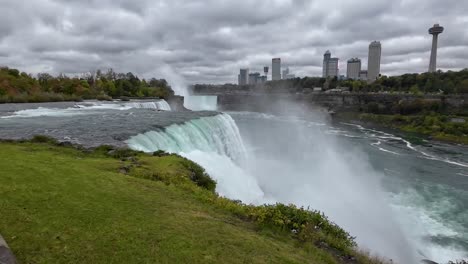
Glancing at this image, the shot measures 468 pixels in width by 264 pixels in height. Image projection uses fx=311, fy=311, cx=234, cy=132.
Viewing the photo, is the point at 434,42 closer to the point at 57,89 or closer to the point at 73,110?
the point at 57,89

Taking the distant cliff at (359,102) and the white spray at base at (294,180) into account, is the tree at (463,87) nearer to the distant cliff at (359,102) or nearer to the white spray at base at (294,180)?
the distant cliff at (359,102)

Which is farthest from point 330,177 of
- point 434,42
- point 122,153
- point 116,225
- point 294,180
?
point 434,42

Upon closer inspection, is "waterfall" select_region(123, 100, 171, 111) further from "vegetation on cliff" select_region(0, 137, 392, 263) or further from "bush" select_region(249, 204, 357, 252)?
"bush" select_region(249, 204, 357, 252)

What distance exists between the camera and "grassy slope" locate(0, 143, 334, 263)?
4.54 meters

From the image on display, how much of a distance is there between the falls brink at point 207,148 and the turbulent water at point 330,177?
0.18 ft

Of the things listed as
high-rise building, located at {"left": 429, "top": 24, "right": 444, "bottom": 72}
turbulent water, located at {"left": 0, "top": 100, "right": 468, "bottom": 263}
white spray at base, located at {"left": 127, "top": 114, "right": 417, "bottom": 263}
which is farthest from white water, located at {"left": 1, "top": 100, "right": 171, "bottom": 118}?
high-rise building, located at {"left": 429, "top": 24, "right": 444, "bottom": 72}

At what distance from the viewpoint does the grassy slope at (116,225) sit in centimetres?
454

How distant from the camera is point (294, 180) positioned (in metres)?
22.4

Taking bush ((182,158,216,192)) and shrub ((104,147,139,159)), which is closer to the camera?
bush ((182,158,216,192))

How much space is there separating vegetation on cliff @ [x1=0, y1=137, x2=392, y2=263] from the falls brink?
13.4 ft

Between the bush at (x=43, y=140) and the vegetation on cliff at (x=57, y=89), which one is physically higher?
the vegetation on cliff at (x=57, y=89)

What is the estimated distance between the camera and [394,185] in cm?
2427

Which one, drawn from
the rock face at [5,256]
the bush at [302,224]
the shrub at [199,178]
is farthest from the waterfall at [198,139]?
the rock face at [5,256]

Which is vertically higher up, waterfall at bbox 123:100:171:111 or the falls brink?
waterfall at bbox 123:100:171:111
